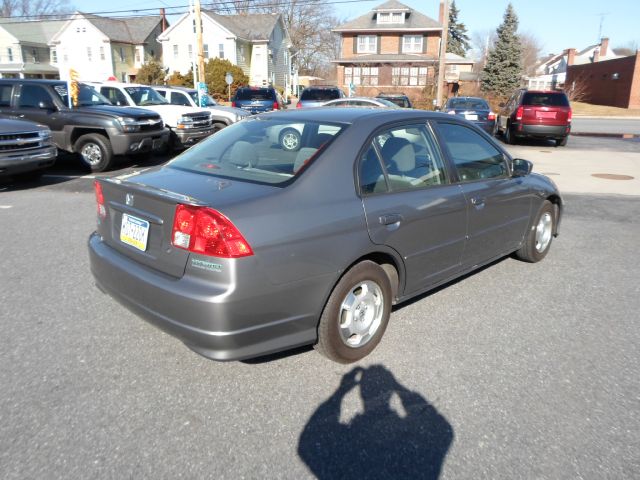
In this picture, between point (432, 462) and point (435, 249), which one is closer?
point (432, 462)

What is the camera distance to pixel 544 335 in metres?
3.79

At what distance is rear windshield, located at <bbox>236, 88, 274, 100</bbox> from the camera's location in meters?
20.3

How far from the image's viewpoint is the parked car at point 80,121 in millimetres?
10766

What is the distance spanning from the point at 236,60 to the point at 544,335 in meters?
47.2

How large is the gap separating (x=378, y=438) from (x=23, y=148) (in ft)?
29.0

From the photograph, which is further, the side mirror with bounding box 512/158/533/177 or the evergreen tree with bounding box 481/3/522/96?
the evergreen tree with bounding box 481/3/522/96

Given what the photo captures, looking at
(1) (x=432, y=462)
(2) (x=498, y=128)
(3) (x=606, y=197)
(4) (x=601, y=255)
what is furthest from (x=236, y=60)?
(1) (x=432, y=462)

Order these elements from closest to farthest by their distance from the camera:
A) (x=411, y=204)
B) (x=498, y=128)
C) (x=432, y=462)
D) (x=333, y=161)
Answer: (x=432, y=462) < (x=333, y=161) < (x=411, y=204) < (x=498, y=128)

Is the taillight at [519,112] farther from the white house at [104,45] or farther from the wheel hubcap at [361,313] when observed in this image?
the white house at [104,45]

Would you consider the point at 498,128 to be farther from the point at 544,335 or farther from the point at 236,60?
the point at 236,60

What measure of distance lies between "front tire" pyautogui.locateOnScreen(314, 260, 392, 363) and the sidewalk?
7582mm

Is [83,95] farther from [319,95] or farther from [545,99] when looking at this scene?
[545,99]

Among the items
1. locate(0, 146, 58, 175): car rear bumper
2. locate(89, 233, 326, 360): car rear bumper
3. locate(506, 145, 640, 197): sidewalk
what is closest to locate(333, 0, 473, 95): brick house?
locate(506, 145, 640, 197): sidewalk

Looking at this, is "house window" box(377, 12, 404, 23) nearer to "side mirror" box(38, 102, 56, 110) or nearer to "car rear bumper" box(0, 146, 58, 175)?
"side mirror" box(38, 102, 56, 110)
